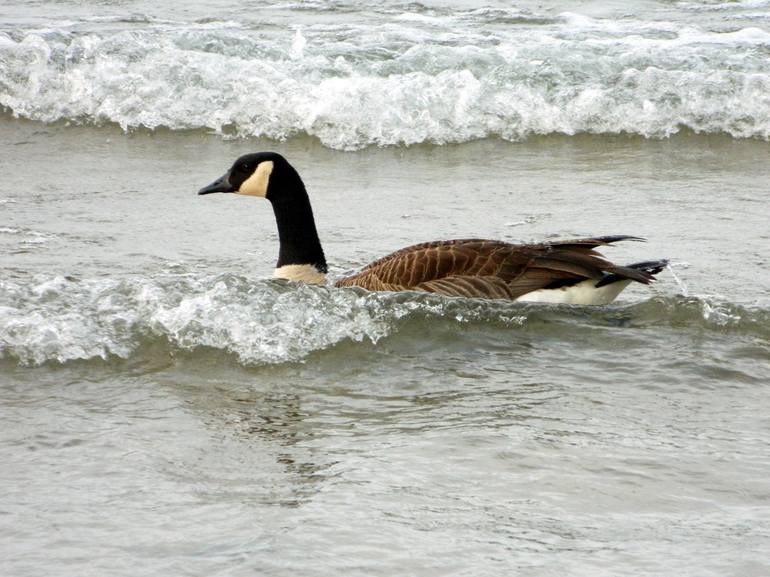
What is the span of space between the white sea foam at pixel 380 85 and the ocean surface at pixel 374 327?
37 mm

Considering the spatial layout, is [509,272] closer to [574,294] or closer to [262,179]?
[574,294]

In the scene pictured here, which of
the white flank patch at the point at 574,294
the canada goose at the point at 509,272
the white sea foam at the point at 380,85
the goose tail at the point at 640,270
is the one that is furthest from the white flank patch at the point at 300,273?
the white sea foam at the point at 380,85

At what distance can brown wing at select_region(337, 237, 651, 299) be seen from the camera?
6488 millimetres

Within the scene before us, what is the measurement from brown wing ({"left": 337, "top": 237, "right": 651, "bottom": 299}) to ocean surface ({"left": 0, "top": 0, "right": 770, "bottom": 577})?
127 mm

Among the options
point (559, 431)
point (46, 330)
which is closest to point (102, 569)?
point (559, 431)

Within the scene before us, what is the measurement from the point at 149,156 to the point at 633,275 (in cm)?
591

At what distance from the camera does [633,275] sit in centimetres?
634

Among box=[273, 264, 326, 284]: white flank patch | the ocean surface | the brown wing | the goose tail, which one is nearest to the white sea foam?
the ocean surface

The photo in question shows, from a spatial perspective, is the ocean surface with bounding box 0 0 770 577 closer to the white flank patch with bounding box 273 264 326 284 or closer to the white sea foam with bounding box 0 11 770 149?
the white sea foam with bounding box 0 11 770 149

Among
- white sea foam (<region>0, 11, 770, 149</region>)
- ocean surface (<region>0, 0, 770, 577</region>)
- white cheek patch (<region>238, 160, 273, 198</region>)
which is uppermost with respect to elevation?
white sea foam (<region>0, 11, 770, 149</region>)

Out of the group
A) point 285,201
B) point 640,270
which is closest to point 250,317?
point 285,201

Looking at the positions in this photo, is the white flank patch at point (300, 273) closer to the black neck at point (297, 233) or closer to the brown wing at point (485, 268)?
the black neck at point (297, 233)

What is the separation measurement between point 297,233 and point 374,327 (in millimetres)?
1343

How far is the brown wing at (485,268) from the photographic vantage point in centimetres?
649
